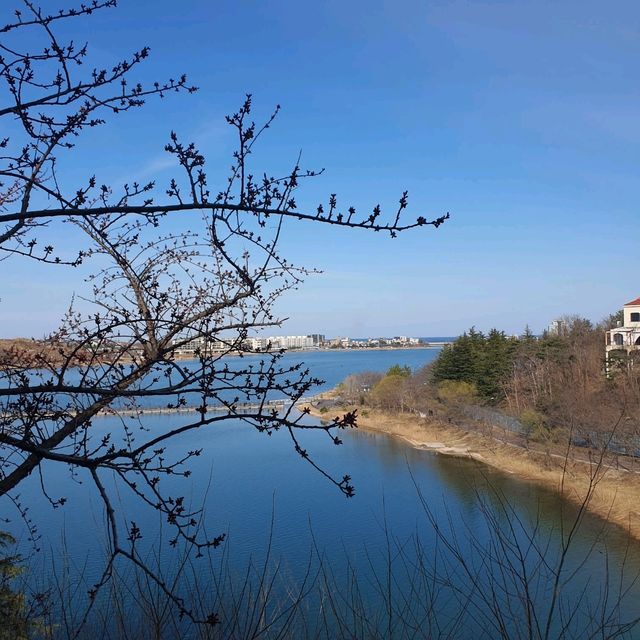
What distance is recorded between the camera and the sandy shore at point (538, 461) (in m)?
14.7

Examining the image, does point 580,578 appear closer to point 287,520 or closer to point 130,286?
point 287,520

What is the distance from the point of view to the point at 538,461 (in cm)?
1908

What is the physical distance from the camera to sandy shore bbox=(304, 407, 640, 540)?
48.3ft

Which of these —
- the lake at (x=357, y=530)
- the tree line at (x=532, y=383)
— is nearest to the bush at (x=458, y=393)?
the tree line at (x=532, y=383)

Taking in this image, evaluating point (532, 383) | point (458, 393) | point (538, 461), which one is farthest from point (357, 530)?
point (458, 393)

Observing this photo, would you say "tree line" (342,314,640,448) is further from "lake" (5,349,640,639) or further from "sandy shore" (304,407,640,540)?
"lake" (5,349,640,639)

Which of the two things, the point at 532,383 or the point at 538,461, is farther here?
the point at 532,383

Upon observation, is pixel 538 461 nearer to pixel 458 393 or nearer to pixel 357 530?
pixel 458 393

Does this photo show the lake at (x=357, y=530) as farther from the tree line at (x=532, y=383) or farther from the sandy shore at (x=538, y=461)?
the tree line at (x=532, y=383)

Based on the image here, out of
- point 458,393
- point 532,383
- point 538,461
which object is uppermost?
point 532,383

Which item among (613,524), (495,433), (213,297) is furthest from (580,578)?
(495,433)

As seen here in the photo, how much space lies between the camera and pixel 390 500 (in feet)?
50.2

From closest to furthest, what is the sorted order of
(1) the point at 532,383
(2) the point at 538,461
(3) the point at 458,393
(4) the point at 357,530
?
(4) the point at 357,530 → (2) the point at 538,461 → (1) the point at 532,383 → (3) the point at 458,393

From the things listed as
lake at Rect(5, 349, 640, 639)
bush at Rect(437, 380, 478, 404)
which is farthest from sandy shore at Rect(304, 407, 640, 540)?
bush at Rect(437, 380, 478, 404)
